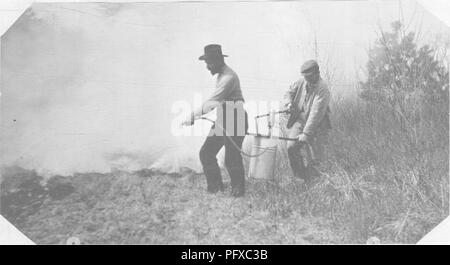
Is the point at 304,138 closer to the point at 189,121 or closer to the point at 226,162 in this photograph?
the point at 226,162

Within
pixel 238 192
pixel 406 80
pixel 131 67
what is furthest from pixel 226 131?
pixel 406 80

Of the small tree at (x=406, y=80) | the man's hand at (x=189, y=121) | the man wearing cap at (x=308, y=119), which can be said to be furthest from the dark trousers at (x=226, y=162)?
the small tree at (x=406, y=80)

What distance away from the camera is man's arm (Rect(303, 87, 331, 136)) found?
432 cm

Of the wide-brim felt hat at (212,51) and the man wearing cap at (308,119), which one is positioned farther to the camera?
the wide-brim felt hat at (212,51)

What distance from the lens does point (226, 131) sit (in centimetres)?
440

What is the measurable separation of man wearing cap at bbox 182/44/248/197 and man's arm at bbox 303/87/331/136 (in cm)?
71

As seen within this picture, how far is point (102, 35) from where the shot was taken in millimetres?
4543

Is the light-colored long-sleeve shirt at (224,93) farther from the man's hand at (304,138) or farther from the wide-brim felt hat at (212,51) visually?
the man's hand at (304,138)

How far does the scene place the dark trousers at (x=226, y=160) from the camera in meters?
4.38

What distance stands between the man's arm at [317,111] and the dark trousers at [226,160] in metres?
0.71

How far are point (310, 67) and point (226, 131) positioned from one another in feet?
3.95

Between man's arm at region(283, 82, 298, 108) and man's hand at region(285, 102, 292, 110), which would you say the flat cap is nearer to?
man's arm at region(283, 82, 298, 108)

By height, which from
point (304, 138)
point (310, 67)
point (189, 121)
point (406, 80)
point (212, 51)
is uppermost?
point (212, 51)
